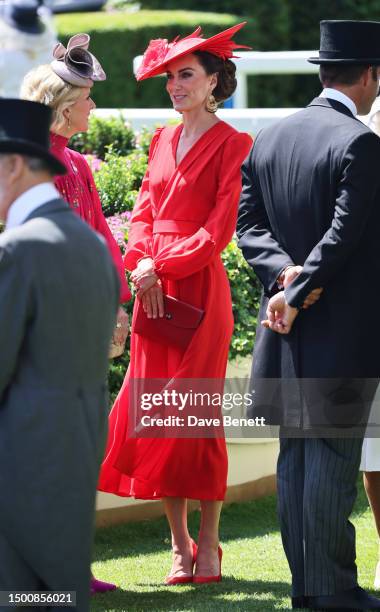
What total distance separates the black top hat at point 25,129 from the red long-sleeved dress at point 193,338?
195 cm

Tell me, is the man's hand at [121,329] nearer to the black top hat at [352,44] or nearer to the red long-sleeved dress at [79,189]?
the red long-sleeved dress at [79,189]

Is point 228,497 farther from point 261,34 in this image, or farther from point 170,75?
point 261,34

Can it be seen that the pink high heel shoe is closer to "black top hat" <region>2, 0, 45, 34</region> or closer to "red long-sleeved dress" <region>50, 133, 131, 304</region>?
"red long-sleeved dress" <region>50, 133, 131, 304</region>

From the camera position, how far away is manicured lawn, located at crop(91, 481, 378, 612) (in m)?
5.00

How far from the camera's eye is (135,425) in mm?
5387

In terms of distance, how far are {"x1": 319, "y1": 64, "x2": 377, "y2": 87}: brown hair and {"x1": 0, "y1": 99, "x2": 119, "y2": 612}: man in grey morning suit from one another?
1701mm

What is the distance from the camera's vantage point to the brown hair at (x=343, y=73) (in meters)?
4.71

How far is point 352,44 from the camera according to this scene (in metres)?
4.69

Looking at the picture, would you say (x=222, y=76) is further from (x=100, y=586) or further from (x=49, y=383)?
(x=49, y=383)

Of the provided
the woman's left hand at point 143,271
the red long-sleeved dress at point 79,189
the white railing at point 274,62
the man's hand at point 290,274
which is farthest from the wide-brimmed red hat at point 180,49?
the white railing at point 274,62

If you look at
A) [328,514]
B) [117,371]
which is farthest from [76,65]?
[328,514]

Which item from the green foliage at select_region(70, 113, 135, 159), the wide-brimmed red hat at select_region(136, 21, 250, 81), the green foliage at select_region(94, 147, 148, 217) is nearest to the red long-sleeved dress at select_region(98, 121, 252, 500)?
the wide-brimmed red hat at select_region(136, 21, 250, 81)

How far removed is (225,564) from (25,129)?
2.89m

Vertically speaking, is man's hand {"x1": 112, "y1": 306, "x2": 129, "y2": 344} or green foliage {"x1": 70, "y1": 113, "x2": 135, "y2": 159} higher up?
green foliage {"x1": 70, "y1": 113, "x2": 135, "y2": 159}
